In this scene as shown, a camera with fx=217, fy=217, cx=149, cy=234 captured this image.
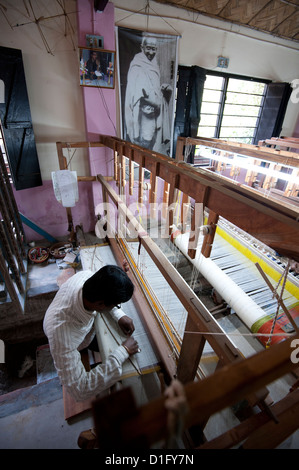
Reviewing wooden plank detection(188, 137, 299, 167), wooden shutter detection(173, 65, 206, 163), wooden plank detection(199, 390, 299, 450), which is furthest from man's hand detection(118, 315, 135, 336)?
wooden shutter detection(173, 65, 206, 163)

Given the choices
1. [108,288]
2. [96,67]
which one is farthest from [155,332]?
[96,67]

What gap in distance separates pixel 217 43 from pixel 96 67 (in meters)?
2.99

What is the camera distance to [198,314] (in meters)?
1.21

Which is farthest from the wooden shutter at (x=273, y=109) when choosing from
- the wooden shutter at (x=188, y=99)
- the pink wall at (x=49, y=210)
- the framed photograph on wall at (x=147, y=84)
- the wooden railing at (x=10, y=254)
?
the wooden railing at (x=10, y=254)

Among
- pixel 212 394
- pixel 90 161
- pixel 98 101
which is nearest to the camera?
pixel 212 394

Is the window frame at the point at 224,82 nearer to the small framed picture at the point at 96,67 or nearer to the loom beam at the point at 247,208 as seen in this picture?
the small framed picture at the point at 96,67

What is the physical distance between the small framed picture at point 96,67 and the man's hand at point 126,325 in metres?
3.97

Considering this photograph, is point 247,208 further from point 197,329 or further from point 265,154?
point 265,154

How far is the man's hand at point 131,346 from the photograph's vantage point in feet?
5.74

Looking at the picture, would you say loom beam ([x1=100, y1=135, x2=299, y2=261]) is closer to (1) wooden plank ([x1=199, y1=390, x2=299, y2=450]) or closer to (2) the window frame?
(1) wooden plank ([x1=199, y1=390, x2=299, y2=450])

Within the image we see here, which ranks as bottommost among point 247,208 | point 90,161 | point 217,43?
point 90,161

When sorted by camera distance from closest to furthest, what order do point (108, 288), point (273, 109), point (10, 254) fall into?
point (108, 288)
point (10, 254)
point (273, 109)

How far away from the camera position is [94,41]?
11.7ft
